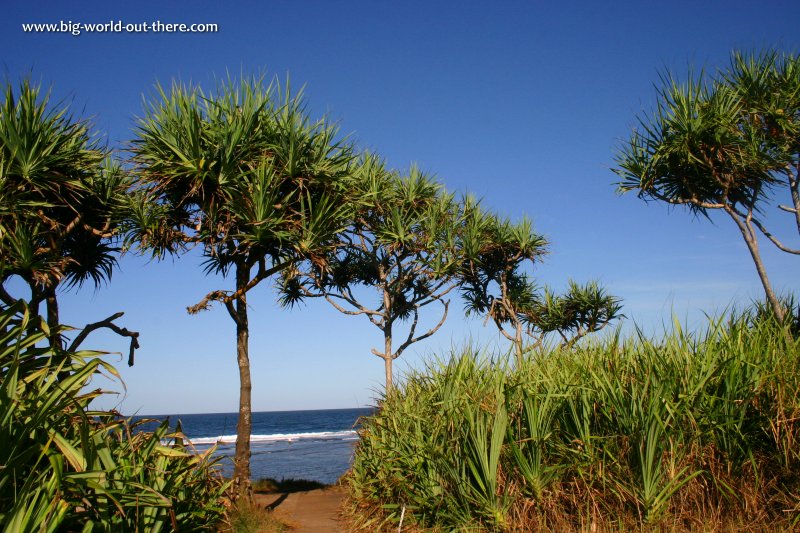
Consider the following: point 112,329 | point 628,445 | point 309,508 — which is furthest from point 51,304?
point 628,445

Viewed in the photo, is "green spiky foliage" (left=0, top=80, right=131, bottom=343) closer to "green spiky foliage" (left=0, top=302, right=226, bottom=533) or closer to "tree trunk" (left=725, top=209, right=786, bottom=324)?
"green spiky foliage" (left=0, top=302, right=226, bottom=533)

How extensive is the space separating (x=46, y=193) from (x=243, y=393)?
3.69 m

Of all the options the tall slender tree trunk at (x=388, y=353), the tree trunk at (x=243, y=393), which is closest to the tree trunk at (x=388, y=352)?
the tall slender tree trunk at (x=388, y=353)

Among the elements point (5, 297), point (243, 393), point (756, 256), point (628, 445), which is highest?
point (756, 256)

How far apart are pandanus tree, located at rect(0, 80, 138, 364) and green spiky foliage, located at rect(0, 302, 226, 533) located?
160 cm

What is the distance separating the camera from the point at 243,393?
839 cm

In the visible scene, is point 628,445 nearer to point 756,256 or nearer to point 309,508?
point 309,508

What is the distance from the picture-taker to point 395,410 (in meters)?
8.62

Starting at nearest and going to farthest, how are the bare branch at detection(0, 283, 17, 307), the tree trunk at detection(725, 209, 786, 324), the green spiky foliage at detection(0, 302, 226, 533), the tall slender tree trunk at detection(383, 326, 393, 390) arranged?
the green spiky foliage at detection(0, 302, 226, 533) < the bare branch at detection(0, 283, 17, 307) < the tree trunk at detection(725, 209, 786, 324) < the tall slender tree trunk at detection(383, 326, 393, 390)

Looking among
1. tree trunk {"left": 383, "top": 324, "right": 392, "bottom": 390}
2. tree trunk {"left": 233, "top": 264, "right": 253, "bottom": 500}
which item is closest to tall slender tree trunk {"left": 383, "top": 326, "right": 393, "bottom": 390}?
tree trunk {"left": 383, "top": 324, "right": 392, "bottom": 390}

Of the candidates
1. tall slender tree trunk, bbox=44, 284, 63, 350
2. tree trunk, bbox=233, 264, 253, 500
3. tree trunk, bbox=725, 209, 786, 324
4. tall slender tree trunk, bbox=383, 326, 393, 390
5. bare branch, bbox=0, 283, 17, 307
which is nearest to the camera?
bare branch, bbox=0, 283, 17, 307

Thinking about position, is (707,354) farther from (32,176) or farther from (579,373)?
(32,176)

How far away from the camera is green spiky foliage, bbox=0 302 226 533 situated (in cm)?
315

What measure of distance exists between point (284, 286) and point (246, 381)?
26.0ft
